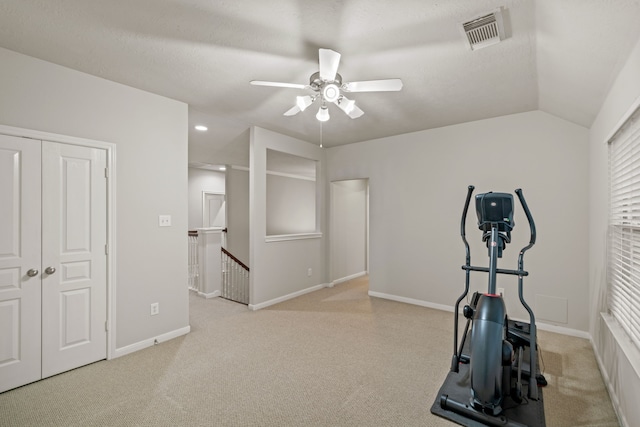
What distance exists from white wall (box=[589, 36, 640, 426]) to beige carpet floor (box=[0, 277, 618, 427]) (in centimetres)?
18

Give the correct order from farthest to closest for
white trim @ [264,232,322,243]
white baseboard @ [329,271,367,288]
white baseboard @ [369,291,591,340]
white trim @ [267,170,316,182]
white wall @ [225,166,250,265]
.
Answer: white trim @ [267,170,316,182] → white wall @ [225,166,250,265] → white baseboard @ [329,271,367,288] → white trim @ [264,232,322,243] → white baseboard @ [369,291,591,340]

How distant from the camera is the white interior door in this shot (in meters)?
2.27

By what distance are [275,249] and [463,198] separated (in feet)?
8.79

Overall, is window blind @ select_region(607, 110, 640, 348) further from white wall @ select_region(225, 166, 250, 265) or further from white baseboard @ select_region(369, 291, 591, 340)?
white wall @ select_region(225, 166, 250, 265)

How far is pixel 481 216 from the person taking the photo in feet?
7.48

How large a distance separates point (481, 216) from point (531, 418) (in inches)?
51.4

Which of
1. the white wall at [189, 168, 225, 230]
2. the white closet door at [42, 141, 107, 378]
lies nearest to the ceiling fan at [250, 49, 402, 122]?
the white closet door at [42, 141, 107, 378]

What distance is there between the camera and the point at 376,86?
2221mm

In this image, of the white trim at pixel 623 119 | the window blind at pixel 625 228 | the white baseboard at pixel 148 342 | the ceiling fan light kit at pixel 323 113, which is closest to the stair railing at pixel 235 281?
the white baseboard at pixel 148 342

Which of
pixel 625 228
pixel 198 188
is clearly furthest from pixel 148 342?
pixel 198 188

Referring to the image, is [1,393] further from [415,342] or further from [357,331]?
[415,342]

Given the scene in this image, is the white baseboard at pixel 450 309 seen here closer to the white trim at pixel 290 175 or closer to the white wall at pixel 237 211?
the white wall at pixel 237 211

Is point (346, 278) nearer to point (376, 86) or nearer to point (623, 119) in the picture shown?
point (376, 86)

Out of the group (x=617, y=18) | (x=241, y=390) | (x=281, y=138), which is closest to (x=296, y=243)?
(x=281, y=138)
